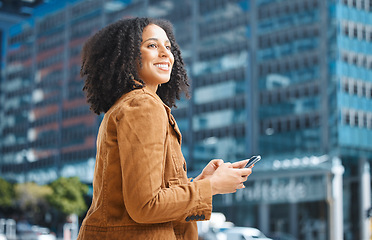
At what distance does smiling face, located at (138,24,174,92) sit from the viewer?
7.36 ft

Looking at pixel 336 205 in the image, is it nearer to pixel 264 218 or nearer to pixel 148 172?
pixel 264 218

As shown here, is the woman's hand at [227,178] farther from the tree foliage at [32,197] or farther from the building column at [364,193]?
the tree foliage at [32,197]

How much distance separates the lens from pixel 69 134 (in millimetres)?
78188

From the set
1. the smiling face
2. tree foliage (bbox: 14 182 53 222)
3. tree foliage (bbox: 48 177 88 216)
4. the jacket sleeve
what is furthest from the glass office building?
the jacket sleeve

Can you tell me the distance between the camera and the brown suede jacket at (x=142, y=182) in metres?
1.89

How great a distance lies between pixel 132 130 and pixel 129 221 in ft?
0.99

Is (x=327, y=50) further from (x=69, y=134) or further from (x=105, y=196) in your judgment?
(x=105, y=196)

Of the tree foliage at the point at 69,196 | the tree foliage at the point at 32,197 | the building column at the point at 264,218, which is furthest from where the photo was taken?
the tree foliage at the point at 32,197

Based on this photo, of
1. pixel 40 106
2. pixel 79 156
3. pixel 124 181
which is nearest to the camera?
pixel 124 181

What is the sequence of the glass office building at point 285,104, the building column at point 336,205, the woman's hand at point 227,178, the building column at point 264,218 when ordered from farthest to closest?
the building column at point 264,218 → the glass office building at point 285,104 → the building column at point 336,205 → the woman's hand at point 227,178

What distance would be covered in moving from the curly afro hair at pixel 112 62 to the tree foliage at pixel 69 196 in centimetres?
5218

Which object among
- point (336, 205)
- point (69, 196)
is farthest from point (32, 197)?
point (336, 205)

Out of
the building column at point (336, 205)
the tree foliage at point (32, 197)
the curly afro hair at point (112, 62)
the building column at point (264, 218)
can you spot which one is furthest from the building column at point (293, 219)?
the curly afro hair at point (112, 62)

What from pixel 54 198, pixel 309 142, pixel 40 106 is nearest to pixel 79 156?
pixel 40 106
